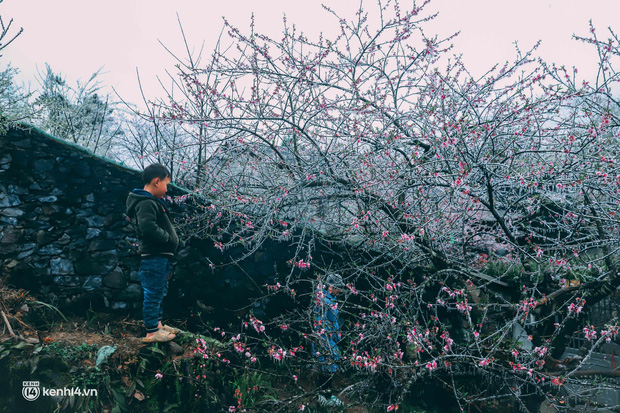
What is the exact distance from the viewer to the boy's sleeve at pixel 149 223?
3.28 metres

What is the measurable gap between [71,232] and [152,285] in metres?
1.51

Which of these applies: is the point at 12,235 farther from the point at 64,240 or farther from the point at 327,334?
the point at 327,334

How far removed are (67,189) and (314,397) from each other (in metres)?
3.93

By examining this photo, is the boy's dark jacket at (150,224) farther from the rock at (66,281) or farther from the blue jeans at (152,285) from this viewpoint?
the rock at (66,281)

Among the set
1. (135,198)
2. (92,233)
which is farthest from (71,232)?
(135,198)

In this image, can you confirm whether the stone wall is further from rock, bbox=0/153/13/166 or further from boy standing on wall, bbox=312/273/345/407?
boy standing on wall, bbox=312/273/345/407

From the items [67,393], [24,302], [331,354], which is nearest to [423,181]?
[331,354]

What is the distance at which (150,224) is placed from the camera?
3.28 metres

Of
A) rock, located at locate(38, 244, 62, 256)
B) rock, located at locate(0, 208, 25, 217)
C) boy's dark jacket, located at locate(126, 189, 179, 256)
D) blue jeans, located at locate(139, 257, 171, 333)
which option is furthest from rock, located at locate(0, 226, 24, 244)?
blue jeans, located at locate(139, 257, 171, 333)

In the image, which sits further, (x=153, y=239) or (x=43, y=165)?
(x=43, y=165)

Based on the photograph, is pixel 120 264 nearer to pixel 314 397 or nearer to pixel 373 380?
pixel 314 397

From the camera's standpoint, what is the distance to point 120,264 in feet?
13.9

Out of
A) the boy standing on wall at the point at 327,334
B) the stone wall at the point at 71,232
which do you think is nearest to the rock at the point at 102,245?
the stone wall at the point at 71,232

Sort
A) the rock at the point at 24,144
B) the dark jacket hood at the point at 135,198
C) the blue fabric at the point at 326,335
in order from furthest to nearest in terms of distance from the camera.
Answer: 1. the rock at the point at 24,144
2. the blue fabric at the point at 326,335
3. the dark jacket hood at the point at 135,198
